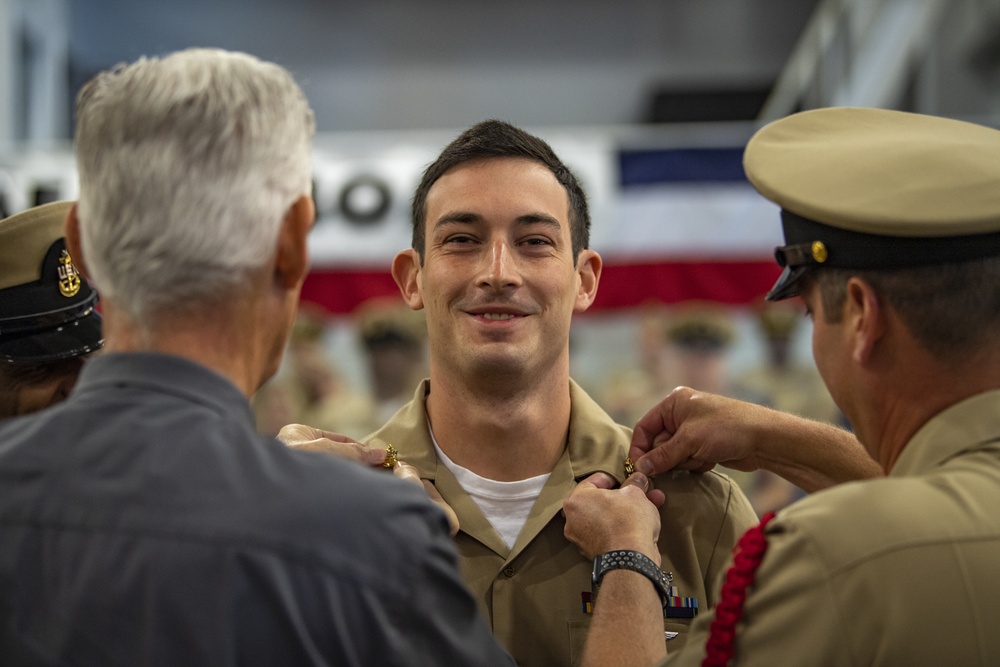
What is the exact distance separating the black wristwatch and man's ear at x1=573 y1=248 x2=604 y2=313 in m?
0.68

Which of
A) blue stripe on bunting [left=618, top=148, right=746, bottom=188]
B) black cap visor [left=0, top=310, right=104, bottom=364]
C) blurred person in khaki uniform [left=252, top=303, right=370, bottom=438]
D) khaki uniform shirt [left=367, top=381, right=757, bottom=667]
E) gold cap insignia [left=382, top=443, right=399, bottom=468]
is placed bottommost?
blurred person in khaki uniform [left=252, top=303, right=370, bottom=438]

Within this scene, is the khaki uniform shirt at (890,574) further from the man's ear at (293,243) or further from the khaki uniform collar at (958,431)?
the man's ear at (293,243)

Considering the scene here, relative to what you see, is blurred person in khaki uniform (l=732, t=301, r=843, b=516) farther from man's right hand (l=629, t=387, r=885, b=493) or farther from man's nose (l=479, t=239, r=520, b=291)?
man's nose (l=479, t=239, r=520, b=291)

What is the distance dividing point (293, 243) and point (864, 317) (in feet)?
2.73

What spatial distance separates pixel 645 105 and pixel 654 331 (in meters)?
4.87

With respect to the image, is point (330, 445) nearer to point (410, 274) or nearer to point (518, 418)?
point (518, 418)

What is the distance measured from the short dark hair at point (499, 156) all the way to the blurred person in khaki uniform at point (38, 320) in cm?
73

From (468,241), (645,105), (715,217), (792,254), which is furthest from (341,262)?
(645,105)

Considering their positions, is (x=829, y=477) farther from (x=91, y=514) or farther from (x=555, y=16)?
(x=555, y=16)

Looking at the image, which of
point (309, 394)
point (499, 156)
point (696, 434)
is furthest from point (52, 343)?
point (309, 394)

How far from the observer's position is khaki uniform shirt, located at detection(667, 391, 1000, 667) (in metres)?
1.46

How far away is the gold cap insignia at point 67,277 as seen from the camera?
7.27 ft

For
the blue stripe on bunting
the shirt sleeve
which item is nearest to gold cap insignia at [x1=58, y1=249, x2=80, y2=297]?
the shirt sleeve

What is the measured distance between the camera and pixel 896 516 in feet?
4.98
